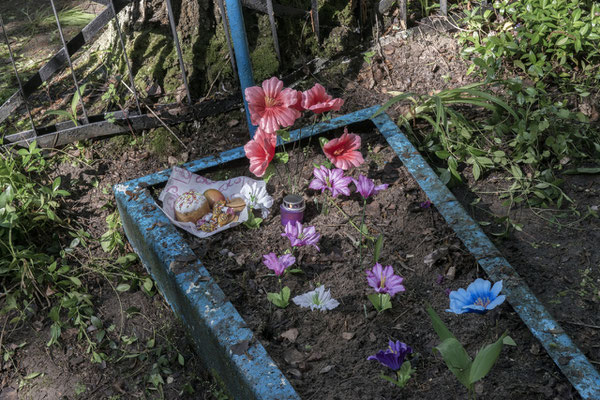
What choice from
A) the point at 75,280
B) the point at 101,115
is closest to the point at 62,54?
the point at 101,115

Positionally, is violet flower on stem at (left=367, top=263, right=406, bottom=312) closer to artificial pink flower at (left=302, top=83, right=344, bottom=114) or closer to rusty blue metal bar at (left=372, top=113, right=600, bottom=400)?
rusty blue metal bar at (left=372, top=113, right=600, bottom=400)

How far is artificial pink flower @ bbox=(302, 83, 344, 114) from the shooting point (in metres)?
2.61

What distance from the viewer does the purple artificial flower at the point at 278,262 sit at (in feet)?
7.86

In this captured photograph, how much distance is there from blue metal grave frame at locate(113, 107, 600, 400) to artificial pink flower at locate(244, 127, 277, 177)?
365 millimetres

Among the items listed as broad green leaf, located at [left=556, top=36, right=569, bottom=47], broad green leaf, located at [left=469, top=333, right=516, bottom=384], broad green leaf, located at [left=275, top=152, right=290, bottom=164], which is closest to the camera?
broad green leaf, located at [left=469, top=333, right=516, bottom=384]

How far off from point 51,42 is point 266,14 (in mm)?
1687

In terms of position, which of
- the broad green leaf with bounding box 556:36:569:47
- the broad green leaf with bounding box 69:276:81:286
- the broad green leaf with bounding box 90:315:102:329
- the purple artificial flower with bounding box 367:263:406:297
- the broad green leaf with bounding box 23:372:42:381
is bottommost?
the broad green leaf with bounding box 23:372:42:381

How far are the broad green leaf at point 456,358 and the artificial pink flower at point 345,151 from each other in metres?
1.13

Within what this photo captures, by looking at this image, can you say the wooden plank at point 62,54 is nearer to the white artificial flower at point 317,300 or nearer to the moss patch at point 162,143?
the moss patch at point 162,143

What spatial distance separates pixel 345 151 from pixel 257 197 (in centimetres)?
44

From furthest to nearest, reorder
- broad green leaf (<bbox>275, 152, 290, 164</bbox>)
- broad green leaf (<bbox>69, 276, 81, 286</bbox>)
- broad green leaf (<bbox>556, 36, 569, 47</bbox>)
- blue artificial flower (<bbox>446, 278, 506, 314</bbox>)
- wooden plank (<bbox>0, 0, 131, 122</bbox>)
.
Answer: broad green leaf (<bbox>556, 36, 569, 47</bbox>), wooden plank (<bbox>0, 0, 131, 122</bbox>), broad green leaf (<bbox>275, 152, 290, 164</bbox>), broad green leaf (<bbox>69, 276, 81, 286</bbox>), blue artificial flower (<bbox>446, 278, 506, 314</bbox>)

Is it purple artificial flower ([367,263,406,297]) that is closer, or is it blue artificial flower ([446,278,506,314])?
blue artificial flower ([446,278,506,314])

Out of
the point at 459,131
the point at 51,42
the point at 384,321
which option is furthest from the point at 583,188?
the point at 51,42

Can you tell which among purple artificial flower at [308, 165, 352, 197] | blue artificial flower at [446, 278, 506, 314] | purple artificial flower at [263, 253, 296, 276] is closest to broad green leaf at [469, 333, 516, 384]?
blue artificial flower at [446, 278, 506, 314]
